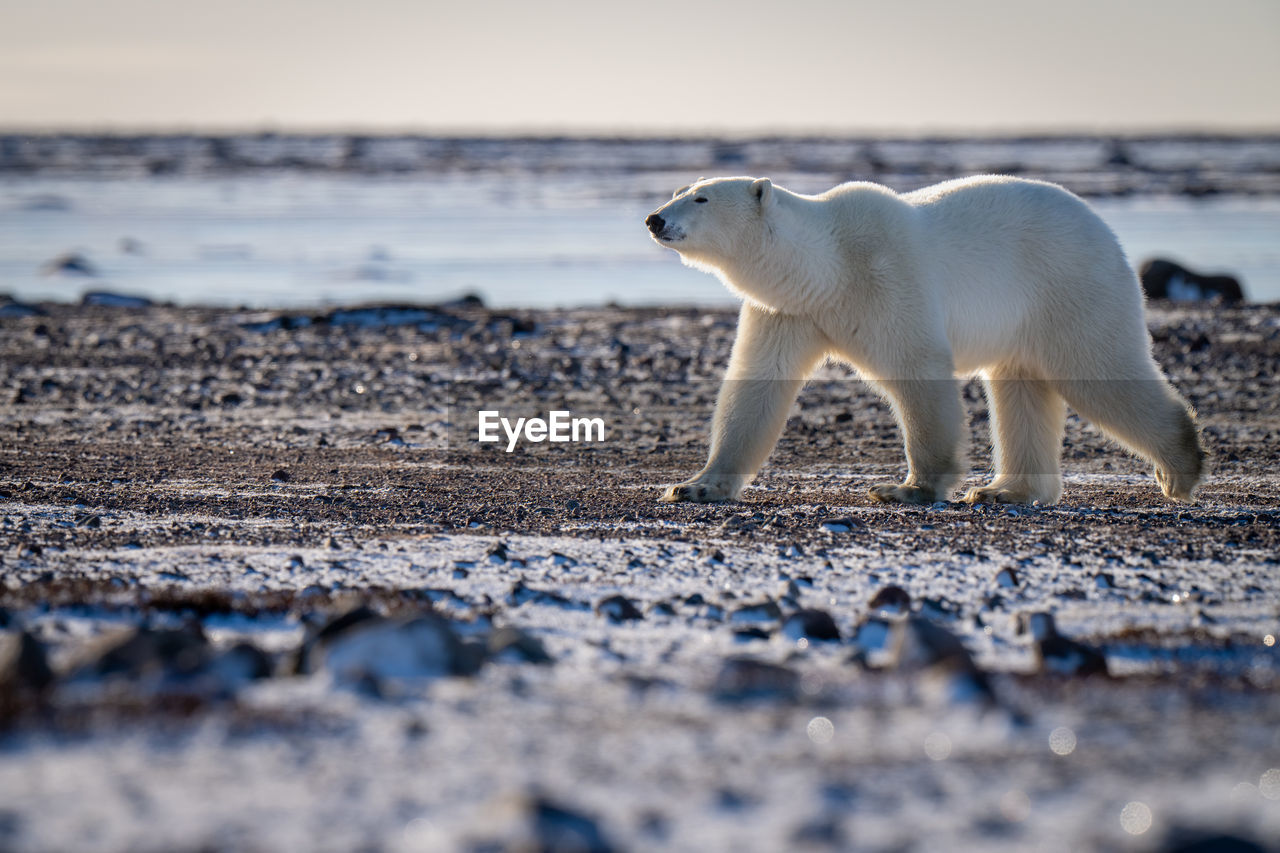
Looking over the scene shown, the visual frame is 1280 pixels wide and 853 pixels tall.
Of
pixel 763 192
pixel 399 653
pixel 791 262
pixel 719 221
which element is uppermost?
pixel 763 192

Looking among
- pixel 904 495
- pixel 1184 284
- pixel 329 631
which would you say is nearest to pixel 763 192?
pixel 904 495

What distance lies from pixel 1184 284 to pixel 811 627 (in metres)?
11.4

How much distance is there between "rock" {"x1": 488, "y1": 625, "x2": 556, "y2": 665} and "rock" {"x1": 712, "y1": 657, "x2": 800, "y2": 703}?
42 cm

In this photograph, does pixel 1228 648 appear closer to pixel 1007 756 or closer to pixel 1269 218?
pixel 1007 756

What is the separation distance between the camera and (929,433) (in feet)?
18.1

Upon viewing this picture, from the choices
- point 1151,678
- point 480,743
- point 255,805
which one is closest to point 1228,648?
point 1151,678

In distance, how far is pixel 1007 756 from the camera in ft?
7.55

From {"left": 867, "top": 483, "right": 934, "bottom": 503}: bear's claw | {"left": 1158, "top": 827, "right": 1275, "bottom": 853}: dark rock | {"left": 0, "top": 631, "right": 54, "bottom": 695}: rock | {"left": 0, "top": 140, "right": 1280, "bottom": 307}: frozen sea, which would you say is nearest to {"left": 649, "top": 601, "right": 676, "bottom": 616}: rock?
{"left": 0, "top": 631, "right": 54, "bottom": 695}: rock

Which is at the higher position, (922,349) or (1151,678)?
(922,349)

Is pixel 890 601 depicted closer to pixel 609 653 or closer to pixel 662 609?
pixel 662 609

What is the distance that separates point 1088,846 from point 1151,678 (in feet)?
3.12

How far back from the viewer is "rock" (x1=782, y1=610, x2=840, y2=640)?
10.5 feet

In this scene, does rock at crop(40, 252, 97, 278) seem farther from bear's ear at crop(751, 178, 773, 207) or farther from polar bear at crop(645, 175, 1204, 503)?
bear's ear at crop(751, 178, 773, 207)

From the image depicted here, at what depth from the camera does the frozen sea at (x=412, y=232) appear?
16375 millimetres
